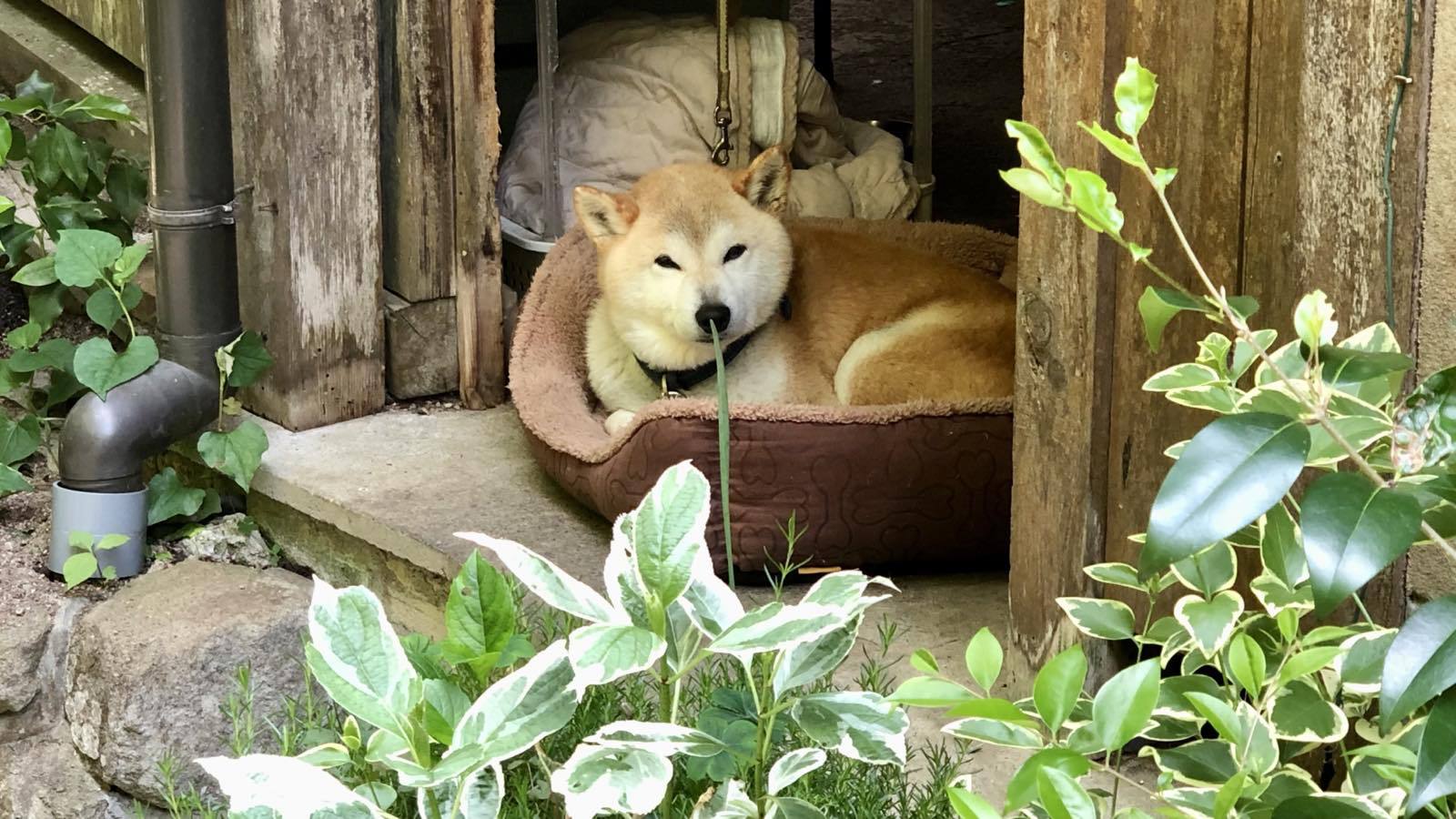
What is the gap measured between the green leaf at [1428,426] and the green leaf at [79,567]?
101 inches

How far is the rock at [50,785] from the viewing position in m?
2.97

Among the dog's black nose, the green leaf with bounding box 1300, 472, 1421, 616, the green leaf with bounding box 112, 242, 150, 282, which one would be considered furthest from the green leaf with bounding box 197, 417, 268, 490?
the green leaf with bounding box 1300, 472, 1421, 616

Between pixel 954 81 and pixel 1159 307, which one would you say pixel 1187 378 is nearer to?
pixel 1159 307

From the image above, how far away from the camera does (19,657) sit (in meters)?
2.96

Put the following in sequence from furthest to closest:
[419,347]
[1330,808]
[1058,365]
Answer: [419,347] < [1058,365] < [1330,808]

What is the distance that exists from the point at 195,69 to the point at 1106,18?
1.86 meters

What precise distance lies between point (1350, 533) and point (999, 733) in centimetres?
38

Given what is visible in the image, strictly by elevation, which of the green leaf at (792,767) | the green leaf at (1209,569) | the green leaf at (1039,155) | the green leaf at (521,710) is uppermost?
the green leaf at (1039,155)

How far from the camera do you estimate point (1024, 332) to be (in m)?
2.22

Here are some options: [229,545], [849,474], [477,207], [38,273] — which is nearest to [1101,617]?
[849,474]

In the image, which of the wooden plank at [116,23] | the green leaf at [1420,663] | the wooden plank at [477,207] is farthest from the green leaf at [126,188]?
the green leaf at [1420,663]

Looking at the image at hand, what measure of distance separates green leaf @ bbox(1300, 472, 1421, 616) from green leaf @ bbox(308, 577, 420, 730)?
0.80 m

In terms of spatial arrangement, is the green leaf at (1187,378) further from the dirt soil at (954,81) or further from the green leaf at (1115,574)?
the dirt soil at (954,81)

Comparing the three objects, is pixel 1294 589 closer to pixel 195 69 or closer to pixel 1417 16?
pixel 1417 16
